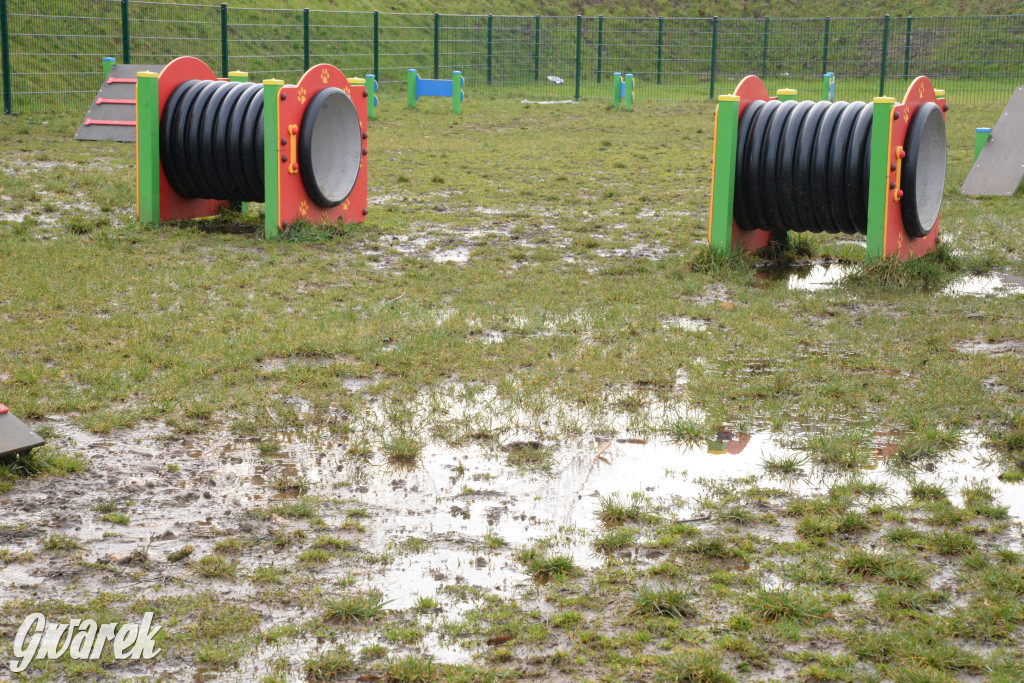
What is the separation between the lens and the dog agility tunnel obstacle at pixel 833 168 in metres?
8.59

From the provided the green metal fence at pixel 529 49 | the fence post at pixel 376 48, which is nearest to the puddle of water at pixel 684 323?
the green metal fence at pixel 529 49

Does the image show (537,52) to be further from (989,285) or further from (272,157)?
(989,285)

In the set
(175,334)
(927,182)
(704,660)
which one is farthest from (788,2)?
(704,660)

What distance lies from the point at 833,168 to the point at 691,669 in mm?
6152

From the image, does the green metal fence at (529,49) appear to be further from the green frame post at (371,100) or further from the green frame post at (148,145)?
the green frame post at (148,145)

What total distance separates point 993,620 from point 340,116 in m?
8.21

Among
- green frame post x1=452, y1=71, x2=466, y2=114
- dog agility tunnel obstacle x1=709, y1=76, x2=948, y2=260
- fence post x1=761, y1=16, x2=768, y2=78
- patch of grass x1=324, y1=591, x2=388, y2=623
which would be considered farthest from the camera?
fence post x1=761, y1=16, x2=768, y2=78

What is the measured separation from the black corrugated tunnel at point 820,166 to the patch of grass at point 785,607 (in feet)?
18.2

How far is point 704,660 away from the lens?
135 inches

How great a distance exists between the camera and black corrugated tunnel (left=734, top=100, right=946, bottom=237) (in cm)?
869

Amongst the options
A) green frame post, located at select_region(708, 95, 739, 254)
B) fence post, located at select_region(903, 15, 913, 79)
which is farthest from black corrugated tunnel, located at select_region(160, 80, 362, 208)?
fence post, located at select_region(903, 15, 913, 79)

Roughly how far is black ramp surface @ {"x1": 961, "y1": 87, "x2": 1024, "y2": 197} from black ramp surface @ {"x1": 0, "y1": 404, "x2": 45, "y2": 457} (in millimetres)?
11146

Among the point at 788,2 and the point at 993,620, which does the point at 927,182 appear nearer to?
the point at 993,620

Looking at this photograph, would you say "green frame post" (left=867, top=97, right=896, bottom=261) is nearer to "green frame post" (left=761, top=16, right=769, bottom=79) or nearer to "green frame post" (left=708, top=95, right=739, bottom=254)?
"green frame post" (left=708, top=95, right=739, bottom=254)
